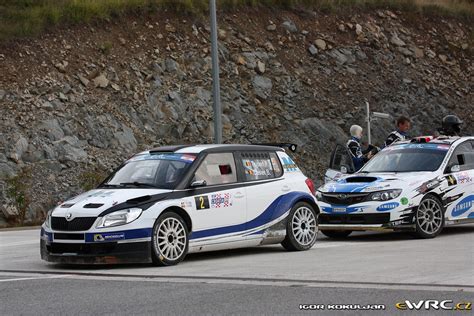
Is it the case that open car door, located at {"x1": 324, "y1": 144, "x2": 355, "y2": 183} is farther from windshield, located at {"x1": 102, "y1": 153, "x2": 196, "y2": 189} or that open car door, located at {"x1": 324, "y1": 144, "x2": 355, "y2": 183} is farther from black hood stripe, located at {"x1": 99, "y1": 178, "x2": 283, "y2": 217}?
windshield, located at {"x1": 102, "y1": 153, "x2": 196, "y2": 189}

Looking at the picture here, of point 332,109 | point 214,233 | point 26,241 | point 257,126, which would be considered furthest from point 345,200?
point 332,109

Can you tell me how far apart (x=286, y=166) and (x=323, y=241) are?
214cm


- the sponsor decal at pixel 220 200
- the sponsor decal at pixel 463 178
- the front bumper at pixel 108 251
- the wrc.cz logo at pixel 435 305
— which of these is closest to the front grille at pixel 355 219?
the sponsor decal at pixel 463 178

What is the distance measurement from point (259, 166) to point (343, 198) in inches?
89.7

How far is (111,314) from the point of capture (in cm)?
875

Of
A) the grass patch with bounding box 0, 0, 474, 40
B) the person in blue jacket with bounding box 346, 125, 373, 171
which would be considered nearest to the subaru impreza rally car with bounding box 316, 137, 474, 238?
the person in blue jacket with bounding box 346, 125, 373, 171

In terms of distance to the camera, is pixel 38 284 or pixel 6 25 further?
pixel 6 25

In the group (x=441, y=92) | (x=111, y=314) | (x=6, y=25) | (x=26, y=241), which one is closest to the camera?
(x=111, y=314)

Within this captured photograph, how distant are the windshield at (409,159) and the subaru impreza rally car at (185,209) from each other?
2.61m

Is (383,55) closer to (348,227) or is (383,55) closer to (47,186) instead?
(47,186)

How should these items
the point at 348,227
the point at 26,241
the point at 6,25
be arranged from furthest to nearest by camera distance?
the point at 6,25, the point at 26,241, the point at 348,227

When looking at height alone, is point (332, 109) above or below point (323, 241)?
above

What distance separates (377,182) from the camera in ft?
52.5

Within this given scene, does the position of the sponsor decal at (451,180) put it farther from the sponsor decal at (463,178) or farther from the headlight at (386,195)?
the headlight at (386,195)
